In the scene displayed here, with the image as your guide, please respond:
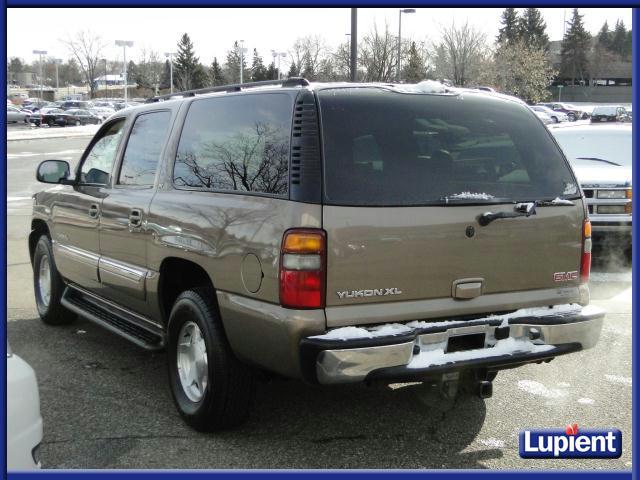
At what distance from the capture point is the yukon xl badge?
3.36 metres

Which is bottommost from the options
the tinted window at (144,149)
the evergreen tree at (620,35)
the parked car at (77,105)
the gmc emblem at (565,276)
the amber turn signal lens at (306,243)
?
the gmc emblem at (565,276)

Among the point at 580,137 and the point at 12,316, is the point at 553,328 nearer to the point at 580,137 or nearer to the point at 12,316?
the point at 12,316

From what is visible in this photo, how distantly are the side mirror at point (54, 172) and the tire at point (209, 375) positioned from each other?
7.08 ft

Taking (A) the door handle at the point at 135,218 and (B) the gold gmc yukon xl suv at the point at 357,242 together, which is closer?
(B) the gold gmc yukon xl suv at the point at 357,242

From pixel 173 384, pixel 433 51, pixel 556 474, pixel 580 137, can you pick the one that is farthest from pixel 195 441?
pixel 433 51

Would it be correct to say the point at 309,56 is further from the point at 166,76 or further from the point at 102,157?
the point at 166,76

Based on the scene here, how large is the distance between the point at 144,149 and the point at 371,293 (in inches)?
88.5

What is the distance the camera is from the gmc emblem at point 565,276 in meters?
3.90

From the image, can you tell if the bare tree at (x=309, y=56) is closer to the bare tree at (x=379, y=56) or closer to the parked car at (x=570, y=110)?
the bare tree at (x=379, y=56)

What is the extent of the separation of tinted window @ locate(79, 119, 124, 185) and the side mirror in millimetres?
132

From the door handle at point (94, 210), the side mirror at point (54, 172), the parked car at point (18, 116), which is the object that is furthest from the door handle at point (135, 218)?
the parked car at point (18, 116)

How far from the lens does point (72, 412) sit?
166 inches

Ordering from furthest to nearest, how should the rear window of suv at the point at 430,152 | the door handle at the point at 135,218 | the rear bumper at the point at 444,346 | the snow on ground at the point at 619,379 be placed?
the snow on ground at the point at 619,379 < the door handle at the point at 135,218 < the rear window of suv at the point at 430,152 < the rear bumper at the point at 444,346

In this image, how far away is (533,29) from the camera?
2662 centimetres
